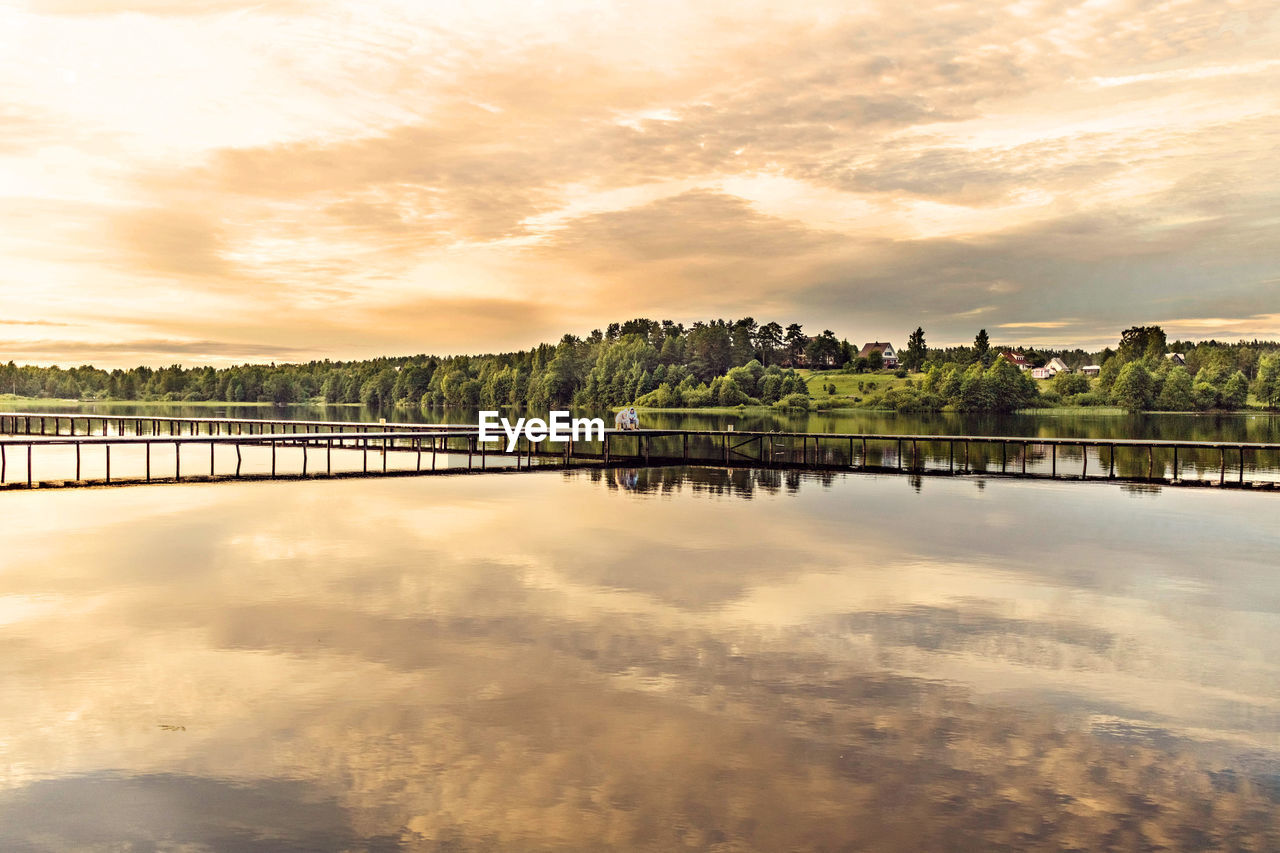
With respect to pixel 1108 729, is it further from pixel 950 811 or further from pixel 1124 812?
pixel 950 811

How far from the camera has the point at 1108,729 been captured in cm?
1477

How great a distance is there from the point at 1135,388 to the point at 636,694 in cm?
16794

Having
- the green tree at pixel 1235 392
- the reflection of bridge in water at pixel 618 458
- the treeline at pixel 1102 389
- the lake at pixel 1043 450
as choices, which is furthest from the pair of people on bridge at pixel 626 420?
the green tree at pixel 1235 392

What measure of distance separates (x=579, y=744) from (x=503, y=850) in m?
2.98

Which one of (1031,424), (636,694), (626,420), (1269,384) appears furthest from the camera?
(1269,384)

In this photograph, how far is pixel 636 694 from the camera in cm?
1623

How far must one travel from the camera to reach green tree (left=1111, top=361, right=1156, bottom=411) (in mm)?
160250

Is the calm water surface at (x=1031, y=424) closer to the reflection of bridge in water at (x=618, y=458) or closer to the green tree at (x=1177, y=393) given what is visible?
the green tree at (x=1177, y=393)

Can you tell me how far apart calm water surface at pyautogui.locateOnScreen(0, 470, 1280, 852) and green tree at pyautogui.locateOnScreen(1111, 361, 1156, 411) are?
143 meters

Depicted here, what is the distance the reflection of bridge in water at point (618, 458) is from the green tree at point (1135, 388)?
8303cm

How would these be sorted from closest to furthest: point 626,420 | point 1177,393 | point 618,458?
point 618,458
point 626,420
point 1177,393

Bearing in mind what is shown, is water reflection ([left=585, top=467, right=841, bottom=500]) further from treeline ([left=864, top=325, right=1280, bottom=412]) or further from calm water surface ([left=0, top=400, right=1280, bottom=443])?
treeline ([left=864, top=325, right=1280, bottom=412])

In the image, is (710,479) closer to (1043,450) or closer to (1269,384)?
(1043,450)

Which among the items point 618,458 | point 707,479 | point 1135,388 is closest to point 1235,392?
point 1135,388
